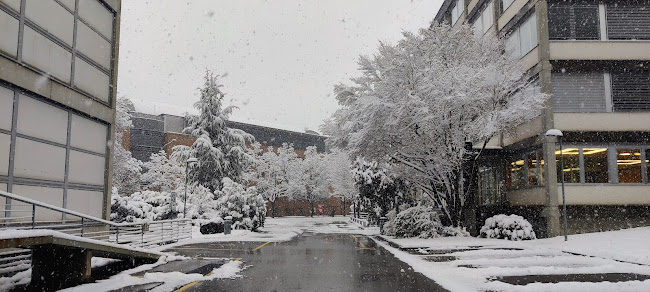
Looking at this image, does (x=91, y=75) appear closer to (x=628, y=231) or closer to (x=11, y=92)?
(x=11, y=92)

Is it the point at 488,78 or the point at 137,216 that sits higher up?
the point at 488,78

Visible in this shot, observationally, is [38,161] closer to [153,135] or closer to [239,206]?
[239,206]

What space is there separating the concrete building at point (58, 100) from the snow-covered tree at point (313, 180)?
6177 cm

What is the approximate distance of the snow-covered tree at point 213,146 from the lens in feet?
132

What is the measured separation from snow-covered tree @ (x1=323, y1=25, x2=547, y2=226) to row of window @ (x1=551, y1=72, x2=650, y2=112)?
1298mm

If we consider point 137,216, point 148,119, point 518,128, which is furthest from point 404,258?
point 148,119

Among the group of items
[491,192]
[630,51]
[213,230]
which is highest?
[630,51]

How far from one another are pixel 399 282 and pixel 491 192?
2233 cm

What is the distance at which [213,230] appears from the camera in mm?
→ 30422

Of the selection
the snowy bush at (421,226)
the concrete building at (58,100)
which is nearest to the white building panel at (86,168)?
the concrete building at (58,100)

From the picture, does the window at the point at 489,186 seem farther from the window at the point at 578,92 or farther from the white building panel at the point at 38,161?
the white building panel at the point at 38,161

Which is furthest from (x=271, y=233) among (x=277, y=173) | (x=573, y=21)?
(x=277, y=173)

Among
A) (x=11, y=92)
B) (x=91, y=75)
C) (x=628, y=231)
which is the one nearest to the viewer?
(x=11, y=92)

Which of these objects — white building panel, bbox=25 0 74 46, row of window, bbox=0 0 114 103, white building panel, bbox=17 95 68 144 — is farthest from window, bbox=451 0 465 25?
white building panel, bbox=17 95 68 144
